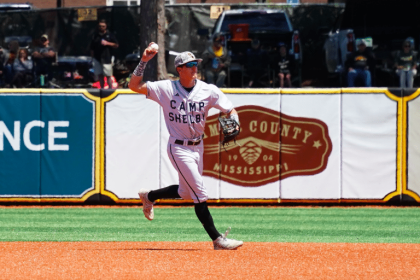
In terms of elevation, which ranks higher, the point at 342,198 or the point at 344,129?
the point at 344,129

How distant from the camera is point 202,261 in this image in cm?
696

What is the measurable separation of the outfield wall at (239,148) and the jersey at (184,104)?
4.63 meters

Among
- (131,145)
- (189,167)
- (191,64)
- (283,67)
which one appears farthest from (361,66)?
(189,167)

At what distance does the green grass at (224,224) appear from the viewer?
909 centimetres

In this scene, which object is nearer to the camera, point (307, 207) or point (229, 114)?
point (229, 114)

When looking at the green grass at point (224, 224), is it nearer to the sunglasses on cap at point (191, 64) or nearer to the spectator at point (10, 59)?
the sunglasses on cap at point (191, 64)

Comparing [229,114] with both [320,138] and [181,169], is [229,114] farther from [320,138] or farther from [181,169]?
[320,138]

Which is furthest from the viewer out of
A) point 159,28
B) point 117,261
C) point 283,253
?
point 159,28

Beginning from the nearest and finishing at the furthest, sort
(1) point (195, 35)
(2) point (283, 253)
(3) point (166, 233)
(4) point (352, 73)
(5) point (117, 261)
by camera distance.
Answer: (5) point (117, 261)
(2) point (283, 253)
(3) point (166, 233)
(4) point (352, 73)
(1) point (195, 35)

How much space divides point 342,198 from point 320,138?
1.04 meters

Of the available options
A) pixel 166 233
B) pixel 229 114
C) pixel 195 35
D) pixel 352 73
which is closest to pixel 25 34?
pixel 195 35

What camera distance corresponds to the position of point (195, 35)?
64.5 ft

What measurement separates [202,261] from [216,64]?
1097 centimetres

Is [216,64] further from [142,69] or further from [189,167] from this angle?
Result: [189,167]
